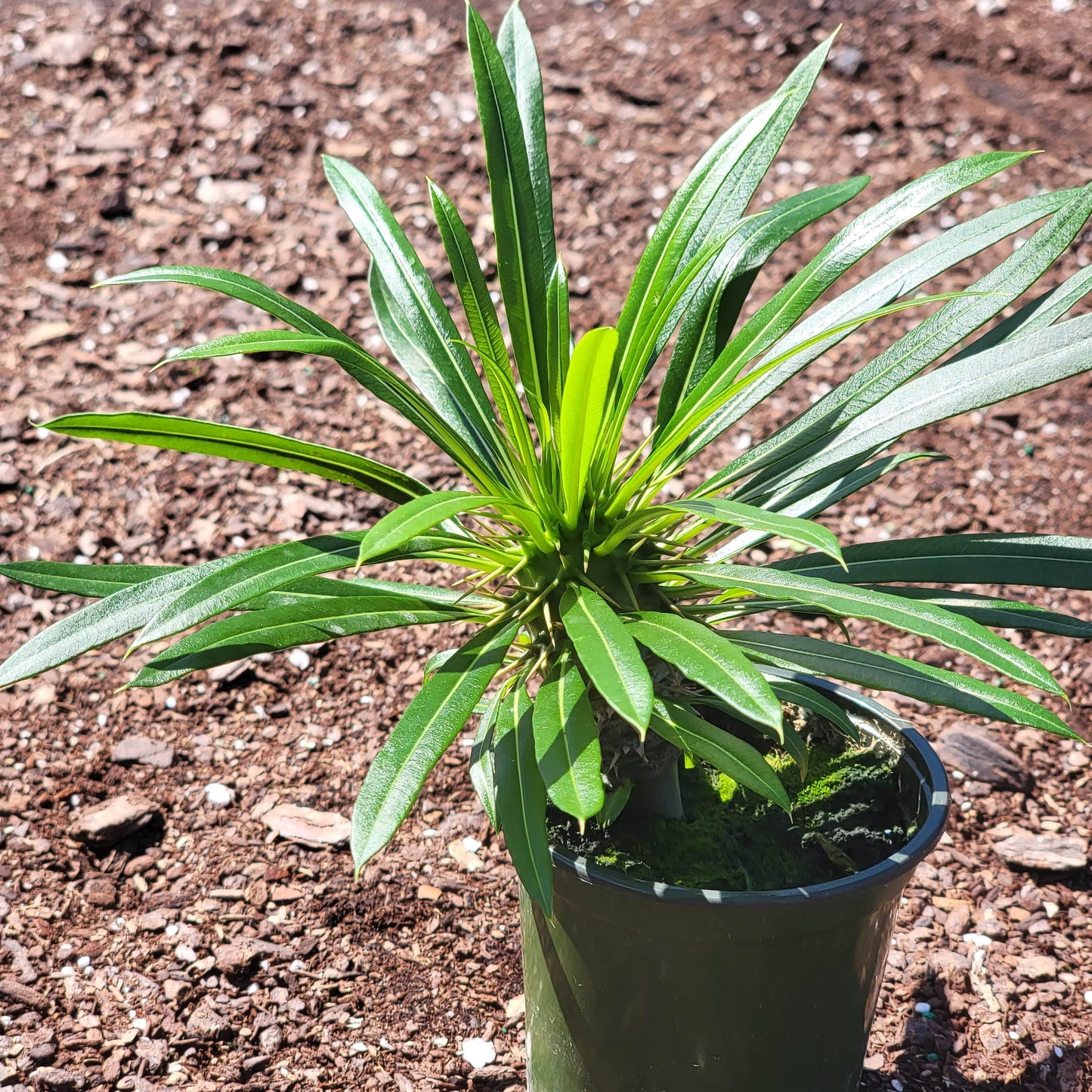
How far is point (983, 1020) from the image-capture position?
1719 mm

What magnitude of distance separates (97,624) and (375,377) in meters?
0.38

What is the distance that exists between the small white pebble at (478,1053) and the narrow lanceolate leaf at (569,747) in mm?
840

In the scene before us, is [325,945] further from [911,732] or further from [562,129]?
[562,129]

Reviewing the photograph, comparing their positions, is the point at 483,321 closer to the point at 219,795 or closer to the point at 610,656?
the point at 610,656

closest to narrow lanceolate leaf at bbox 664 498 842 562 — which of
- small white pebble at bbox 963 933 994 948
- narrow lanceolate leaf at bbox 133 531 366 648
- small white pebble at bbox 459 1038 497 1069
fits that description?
narrow lanceolate leaf at bbox 133 531 366 648

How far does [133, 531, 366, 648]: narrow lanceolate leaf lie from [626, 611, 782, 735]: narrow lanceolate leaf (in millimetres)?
294

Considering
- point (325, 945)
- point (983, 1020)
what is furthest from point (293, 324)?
point (983, 1020)

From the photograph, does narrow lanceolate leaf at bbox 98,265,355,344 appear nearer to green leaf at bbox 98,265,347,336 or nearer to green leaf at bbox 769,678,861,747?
green leaf at bbox 98,265,347,336

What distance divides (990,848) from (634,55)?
8.83 feet

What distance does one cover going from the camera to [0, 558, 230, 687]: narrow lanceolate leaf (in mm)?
1045

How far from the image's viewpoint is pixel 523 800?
1.06 m

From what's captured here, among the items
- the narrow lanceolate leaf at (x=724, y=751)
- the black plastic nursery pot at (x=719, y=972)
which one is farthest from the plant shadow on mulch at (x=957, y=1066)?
the narrow lanceolate leaf at (x=724, y=751)

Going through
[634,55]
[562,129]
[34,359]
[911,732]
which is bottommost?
[34,359]

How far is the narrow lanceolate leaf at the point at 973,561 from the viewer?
3.84 feet
